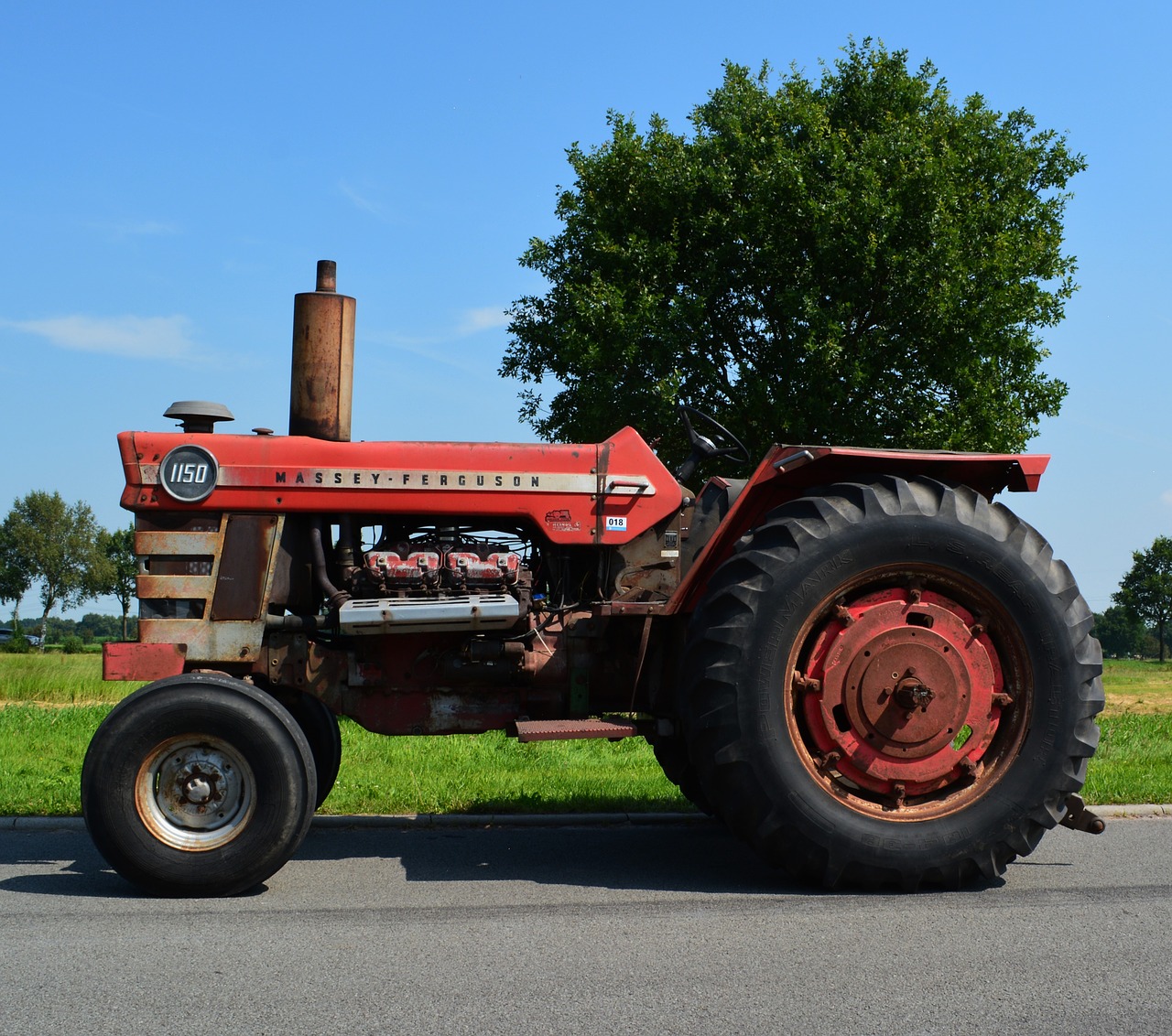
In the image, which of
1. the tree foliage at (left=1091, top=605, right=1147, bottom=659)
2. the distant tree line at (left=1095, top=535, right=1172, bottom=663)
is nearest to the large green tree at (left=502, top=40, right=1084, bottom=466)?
the distant tree line at (left=1095, top=535, right=1172, bottom=663)

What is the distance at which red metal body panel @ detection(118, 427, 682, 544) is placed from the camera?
6.05m

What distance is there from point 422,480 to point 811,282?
1639cm

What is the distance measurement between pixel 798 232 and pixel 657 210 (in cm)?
285

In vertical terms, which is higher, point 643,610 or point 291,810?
point 643,610

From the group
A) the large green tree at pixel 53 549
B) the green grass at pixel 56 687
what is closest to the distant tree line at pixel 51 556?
the large green tree at pixel 53 549

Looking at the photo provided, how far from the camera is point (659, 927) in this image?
475 centimetres

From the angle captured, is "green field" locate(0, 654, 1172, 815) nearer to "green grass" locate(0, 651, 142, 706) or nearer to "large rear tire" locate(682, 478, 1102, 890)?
"large rear tire" locate(682, 478, 1102, 890)

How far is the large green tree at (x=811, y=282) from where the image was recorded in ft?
68.8

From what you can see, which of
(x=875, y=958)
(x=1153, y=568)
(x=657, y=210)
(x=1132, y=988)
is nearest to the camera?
(x=1132, y=988)

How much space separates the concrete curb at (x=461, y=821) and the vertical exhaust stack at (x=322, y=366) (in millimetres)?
2202

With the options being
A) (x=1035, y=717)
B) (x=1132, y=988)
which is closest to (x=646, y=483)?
(x=1035, y=717)

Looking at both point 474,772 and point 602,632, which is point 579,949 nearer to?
point 602,632

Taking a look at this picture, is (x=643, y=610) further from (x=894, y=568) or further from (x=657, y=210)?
(x=657, y=210)

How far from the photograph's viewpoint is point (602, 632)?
6168mm
